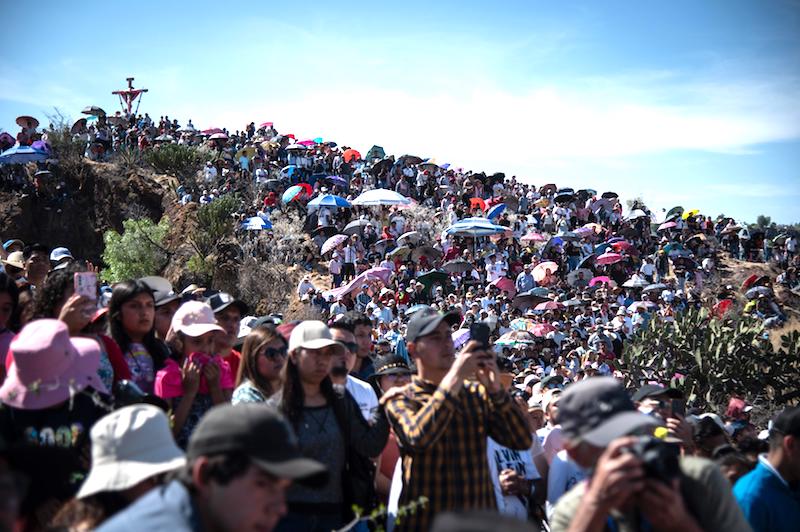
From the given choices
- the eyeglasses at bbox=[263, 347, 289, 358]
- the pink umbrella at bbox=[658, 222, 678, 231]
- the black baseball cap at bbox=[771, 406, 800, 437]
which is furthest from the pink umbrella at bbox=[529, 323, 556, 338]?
the pink umbrella at bbox=[658, 222, 678, 231]

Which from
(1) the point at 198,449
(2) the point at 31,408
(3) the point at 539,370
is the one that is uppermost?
(1) the point at 198,449

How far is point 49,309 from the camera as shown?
4477mm

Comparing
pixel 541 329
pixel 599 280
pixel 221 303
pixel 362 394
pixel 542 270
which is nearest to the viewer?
pixel 362 394

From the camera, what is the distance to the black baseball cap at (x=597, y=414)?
2.30 metres

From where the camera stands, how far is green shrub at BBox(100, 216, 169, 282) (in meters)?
24.1

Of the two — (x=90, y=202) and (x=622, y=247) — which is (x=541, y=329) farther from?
(x=90, y=202)

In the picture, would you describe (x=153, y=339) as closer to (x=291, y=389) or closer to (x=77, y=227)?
(x=291, y=389)

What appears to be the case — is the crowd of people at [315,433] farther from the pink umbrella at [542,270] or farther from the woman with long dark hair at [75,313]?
the pink umbrella at [542,270]

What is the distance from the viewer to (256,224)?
24.8 meters

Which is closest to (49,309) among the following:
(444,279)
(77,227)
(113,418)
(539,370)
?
(113,418)

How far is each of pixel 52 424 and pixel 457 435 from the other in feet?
5.94

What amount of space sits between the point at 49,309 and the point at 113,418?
2.13m

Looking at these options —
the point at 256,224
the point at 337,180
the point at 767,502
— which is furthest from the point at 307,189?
the point at 767,502

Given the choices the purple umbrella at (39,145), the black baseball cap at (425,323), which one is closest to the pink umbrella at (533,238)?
the purple umbrella at (39,145)
